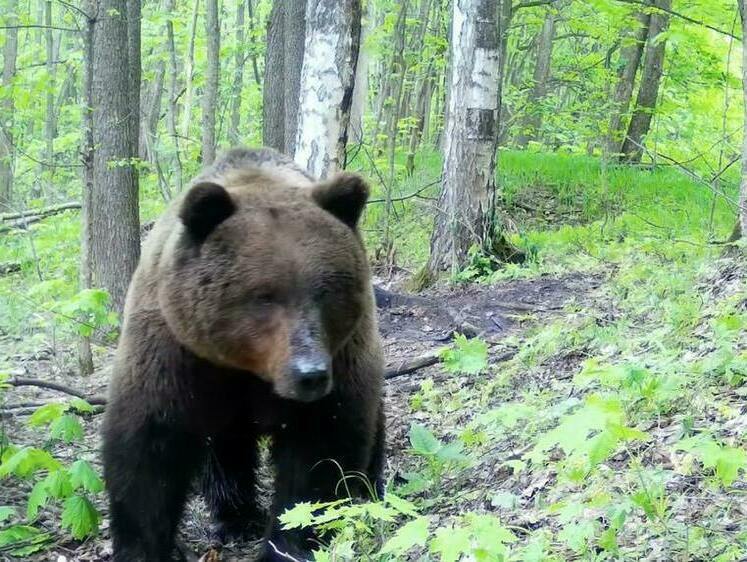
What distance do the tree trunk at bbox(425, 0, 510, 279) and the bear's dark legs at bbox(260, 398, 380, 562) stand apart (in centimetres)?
635

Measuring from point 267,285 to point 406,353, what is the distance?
174 inches

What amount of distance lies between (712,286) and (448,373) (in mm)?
2146

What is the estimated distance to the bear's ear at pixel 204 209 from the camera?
12.3ft

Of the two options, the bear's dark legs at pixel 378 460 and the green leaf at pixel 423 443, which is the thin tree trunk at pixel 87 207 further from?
the green leaf at pixel 423 443

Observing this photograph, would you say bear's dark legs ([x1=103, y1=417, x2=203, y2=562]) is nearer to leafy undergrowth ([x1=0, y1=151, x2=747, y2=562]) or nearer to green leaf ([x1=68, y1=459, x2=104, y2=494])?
green leaf ([x1=68, y1=459, x2=104, y2=494])

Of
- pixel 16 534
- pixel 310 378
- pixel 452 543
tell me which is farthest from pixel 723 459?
pixel 16 534

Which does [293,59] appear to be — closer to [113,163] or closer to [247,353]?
[113,163]

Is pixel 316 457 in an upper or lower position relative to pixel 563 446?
lower

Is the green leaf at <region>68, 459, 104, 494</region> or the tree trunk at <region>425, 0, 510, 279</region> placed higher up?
the tree trunk at <region>425, 0, 510, 279</region>

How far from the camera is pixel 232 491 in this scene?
5.09 metres

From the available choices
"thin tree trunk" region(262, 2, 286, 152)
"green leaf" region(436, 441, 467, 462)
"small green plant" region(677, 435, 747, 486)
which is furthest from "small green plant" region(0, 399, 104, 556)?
"thin tree trunk" region(262, 2, 286, 152)

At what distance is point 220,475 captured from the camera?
512 centimetres

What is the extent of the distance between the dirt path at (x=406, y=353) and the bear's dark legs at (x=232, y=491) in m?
0.13

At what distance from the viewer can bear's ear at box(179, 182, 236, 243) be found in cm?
374
